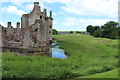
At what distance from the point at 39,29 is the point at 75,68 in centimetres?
2323

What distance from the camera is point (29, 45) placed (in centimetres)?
3719

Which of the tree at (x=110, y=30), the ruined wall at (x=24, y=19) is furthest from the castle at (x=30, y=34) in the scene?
the tree at (x=110, y=30)

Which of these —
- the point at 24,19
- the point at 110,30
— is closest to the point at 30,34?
the point at 24,19

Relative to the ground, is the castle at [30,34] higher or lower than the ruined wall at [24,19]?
lower

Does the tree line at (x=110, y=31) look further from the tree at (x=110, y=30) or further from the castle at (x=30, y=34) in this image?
the castle at (x=30, y=34)

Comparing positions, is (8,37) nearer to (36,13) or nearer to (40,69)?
(36,13)

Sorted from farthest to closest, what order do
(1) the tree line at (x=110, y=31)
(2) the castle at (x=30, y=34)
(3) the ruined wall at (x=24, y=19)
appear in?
1. (1) the tree line at (x=110, y=31)
2. (3) the ruined wall at (x=24, y=19)
3. (2) the castle at (x=30, y=34)

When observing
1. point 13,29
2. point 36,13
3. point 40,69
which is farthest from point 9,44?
point 40,69

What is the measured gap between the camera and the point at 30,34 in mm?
38656

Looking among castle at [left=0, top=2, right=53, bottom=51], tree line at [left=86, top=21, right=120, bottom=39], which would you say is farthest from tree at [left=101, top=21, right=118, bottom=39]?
castle at [left=0, top=2, right=53, bottom=51]

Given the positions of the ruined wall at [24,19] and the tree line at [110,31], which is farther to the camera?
the tree line at [110,31]

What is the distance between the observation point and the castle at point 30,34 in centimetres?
3759

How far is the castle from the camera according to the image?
3759 cm

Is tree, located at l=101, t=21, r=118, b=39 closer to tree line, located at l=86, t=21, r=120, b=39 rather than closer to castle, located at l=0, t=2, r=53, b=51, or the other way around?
tree line, located at l=86, t=21, r=120, b=39
